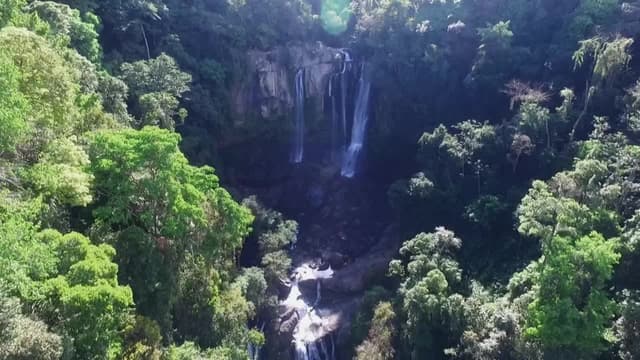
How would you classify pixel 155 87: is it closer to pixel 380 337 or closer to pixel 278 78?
pixel 278 78

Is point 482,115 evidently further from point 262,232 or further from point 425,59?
point 262,232

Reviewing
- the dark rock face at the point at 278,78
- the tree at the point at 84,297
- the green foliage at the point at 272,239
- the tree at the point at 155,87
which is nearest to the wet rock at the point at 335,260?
the green foliage at the point at 272,239

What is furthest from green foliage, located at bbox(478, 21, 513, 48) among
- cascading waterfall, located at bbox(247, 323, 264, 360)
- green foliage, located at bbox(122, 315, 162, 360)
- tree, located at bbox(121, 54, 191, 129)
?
green foliage, located at bbox(122, 315, 162, 360)

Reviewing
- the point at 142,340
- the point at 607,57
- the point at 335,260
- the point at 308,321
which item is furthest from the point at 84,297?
the point at 607,57

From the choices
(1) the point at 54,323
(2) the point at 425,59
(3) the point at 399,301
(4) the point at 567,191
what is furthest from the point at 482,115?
(1) the point at 54,323

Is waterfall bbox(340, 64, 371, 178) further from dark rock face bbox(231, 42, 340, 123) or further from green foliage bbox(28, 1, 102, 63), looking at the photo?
green foliage bbox(28, 1, 102, 63)
